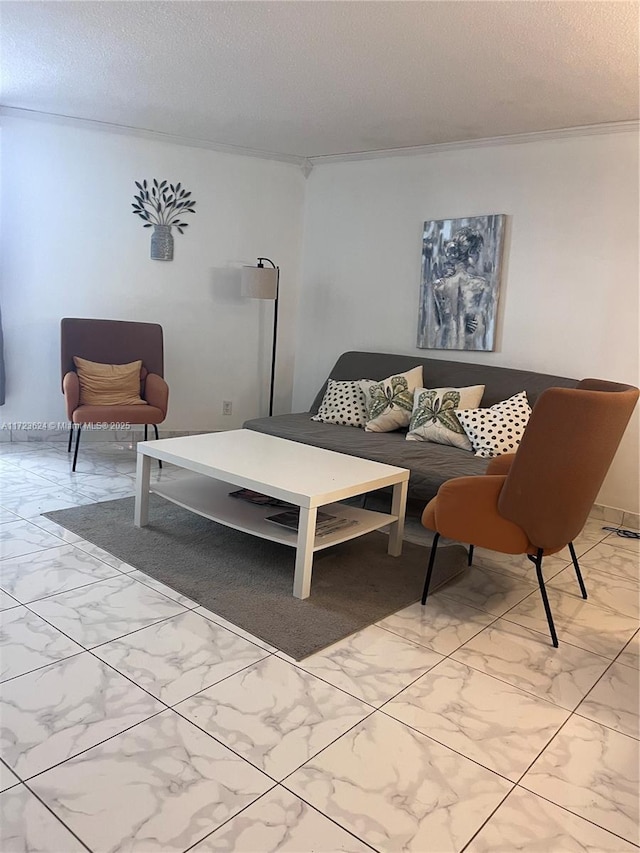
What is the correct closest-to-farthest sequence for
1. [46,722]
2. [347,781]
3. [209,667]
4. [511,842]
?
[511,842], [347,781], [46,722], [209,667]

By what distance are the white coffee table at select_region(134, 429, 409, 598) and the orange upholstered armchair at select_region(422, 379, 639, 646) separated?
1.40 ft

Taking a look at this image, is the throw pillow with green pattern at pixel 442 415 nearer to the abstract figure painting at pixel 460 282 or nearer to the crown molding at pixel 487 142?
the abstract figure painting at pixel 460 282

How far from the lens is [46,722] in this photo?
5.75ft

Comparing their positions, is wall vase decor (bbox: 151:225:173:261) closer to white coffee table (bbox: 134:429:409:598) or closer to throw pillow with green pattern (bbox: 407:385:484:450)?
white coffee table (bbox: 134:429:409:598)

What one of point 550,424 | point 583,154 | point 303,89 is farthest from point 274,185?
point 550,424

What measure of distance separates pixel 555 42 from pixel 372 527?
6.90 ft

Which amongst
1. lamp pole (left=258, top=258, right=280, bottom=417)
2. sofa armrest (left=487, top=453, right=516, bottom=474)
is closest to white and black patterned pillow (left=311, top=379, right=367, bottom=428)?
lamp pole (left=258, top=258, right=280, bottom=417)

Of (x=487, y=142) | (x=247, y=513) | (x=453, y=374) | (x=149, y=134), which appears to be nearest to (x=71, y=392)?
(x=247, y=513)

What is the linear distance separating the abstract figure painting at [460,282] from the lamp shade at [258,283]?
3.54 ft

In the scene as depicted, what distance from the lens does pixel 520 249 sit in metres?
4.11

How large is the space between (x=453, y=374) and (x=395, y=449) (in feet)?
2.88

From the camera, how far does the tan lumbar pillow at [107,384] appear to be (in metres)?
4.36

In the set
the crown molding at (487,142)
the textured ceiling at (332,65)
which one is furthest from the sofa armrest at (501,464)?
the crown molding at (487,142)

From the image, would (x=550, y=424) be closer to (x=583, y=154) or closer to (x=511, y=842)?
(x=511, y=842)
